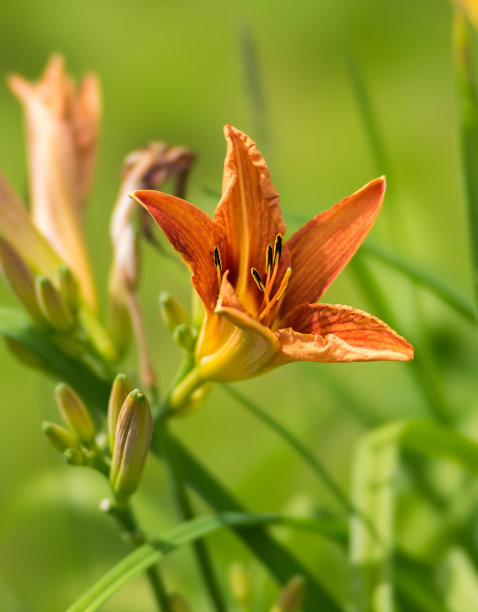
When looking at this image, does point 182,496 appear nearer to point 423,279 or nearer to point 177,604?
point 177,604

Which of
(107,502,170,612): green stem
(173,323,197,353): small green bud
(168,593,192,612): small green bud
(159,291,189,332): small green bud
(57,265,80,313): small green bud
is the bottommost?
(168,593,192,612): small green bud

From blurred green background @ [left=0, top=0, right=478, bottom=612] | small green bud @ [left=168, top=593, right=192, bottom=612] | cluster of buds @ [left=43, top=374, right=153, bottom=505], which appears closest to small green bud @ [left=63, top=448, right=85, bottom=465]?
cluster of buds @ [left=43, top=374, right=153, bottom=505]

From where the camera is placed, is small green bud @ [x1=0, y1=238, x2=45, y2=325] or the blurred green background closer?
small green bud @ [x1=0, y1=238, x2=45, y2=325]

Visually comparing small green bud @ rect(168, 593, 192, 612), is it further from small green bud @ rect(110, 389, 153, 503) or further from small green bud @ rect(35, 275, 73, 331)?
small green bud @ rect(35, 275, 73, 331)

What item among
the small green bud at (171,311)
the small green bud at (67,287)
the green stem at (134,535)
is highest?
the small green bud at (67,287)

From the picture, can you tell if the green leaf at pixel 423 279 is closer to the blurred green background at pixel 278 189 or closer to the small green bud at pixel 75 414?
the blurred green background at pixel 278 189

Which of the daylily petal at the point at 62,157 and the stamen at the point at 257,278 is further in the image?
the daylily petal at the point at 62,157

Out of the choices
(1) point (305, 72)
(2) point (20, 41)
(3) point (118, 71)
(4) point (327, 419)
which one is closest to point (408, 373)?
(4) point (327, 419)

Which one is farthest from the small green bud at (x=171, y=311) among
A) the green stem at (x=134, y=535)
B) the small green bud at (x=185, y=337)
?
the green stem at (x=134, y=535)
